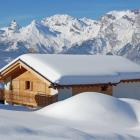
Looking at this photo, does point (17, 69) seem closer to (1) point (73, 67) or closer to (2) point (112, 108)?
(1) point (73, 67)

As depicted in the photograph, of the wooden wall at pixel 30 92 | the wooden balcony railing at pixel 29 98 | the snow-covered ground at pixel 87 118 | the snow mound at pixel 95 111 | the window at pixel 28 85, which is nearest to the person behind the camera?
the snow-covered ground at pixel 87 118

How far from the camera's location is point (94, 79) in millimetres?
30797

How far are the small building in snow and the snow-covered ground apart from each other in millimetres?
8753

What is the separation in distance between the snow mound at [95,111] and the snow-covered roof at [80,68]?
8.76m

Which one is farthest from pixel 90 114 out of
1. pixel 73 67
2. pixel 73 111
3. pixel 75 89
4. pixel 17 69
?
pixel 17 69

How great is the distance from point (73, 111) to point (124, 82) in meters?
15.0

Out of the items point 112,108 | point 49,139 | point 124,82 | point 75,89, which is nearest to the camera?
point 49,139

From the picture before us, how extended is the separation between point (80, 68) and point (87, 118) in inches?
549

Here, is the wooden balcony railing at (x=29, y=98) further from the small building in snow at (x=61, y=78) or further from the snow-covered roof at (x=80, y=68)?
the snow-covered roof at (x=80, y=68)

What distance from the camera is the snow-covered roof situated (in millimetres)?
29786

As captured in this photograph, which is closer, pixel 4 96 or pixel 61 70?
pixel 61 70

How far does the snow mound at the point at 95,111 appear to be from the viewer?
18.5 meters

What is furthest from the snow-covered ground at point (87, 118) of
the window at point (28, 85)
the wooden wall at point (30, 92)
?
the window at point (28, 85)

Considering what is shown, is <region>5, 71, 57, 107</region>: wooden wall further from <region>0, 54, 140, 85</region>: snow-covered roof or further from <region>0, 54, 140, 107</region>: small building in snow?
<region>0, 54, 140, 85</region>: snow-covered roof
